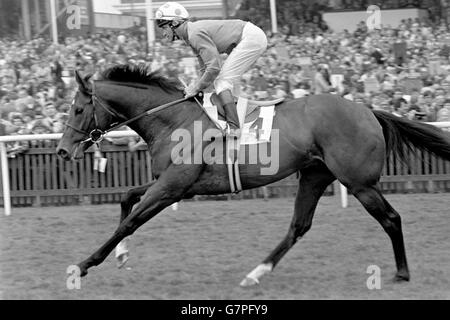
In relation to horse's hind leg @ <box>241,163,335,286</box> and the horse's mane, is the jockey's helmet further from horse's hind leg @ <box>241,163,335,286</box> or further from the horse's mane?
horse's hind leg @ <box>241,163,335,286</box>

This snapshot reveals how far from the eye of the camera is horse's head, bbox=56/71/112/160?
6.02 metres

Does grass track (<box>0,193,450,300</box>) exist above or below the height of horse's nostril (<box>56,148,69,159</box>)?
below

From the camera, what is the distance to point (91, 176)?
1000 centimetres

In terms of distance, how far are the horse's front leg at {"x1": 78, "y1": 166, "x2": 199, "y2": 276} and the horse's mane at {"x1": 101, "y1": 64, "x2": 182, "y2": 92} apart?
0.74 metres

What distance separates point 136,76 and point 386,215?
208cm

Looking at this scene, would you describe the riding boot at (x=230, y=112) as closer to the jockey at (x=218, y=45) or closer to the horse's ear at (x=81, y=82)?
the jockey at (x=218, y=45)

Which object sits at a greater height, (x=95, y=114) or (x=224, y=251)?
(x=95, y=114)

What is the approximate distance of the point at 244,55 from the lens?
20.4 ft

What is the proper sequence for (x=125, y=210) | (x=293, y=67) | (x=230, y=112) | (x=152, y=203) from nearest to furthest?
(x=152, y=203)
(x=230, y=112)
(x=125, y=210)
(x=293, y=67)

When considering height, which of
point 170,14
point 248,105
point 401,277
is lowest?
point 401,277

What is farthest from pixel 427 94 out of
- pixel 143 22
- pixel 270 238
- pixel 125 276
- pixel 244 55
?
pixel 143 22
